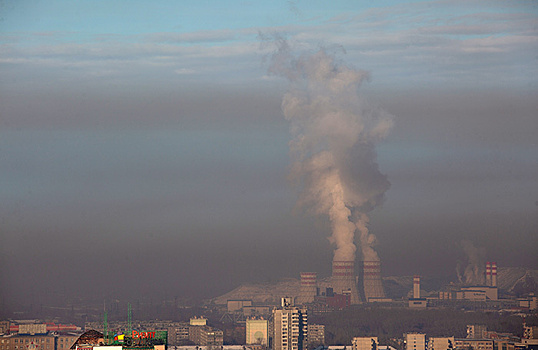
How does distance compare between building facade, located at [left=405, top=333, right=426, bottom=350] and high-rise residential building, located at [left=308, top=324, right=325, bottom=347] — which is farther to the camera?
high-rise residential building, located at [left=308, top=324, right=325, bottom=347]

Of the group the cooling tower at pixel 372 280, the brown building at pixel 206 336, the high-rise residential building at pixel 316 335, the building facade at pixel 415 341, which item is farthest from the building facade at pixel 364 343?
the cooling tower at pixel 372 280

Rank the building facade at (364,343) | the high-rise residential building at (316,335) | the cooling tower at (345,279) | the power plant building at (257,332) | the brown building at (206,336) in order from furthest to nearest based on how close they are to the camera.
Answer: the cooling tower at (345,279) < the high-rise residential building at (316,335) < the power plant building at (257,332) < the brown building at (206,336) < the building facade at (364,343)

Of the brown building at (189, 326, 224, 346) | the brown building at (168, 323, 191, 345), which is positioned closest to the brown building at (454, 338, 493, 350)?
the brown building at (189, 326, 224, 346)

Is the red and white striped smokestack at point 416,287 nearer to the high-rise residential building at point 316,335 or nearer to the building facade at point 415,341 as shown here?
the high-rise residential building at point 316,335

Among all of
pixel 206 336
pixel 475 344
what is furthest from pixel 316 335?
pixel 475 344

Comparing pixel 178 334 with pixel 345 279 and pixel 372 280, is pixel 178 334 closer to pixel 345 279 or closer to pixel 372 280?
pixel 345 279

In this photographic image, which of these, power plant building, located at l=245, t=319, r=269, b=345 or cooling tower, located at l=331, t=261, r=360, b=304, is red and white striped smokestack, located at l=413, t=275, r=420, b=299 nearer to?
cooling tower, located at l=331, t=261, r=360, b=304
